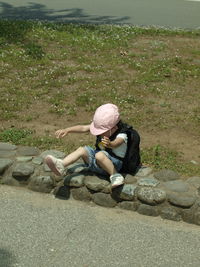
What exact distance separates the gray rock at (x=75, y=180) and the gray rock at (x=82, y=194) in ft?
0.16

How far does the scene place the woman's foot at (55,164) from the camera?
540 cm

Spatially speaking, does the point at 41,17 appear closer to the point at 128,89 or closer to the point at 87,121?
the point at 128,89

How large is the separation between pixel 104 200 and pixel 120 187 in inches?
8.1

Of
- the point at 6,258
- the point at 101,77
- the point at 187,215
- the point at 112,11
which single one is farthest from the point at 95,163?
the point at 112,11

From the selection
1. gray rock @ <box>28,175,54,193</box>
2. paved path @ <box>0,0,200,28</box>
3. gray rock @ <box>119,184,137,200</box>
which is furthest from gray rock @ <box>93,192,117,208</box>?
paved path @ <box>0,0,200,28</box>

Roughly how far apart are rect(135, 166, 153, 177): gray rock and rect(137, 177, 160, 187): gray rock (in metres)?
0.17

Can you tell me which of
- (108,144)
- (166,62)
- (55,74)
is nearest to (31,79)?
(55,74)

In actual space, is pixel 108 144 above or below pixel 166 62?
above

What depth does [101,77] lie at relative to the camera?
896 cm

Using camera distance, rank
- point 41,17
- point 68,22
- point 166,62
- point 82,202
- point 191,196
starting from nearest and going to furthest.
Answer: point 191,196, point 82,202, point 166,62, point 68,22, point 41,17

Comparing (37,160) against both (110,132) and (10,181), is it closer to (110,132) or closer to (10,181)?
(10,181)

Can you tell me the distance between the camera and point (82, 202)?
5465 millimetres

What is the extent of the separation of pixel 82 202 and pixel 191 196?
3.53ft

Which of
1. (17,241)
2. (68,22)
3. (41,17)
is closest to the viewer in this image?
(17,241)
